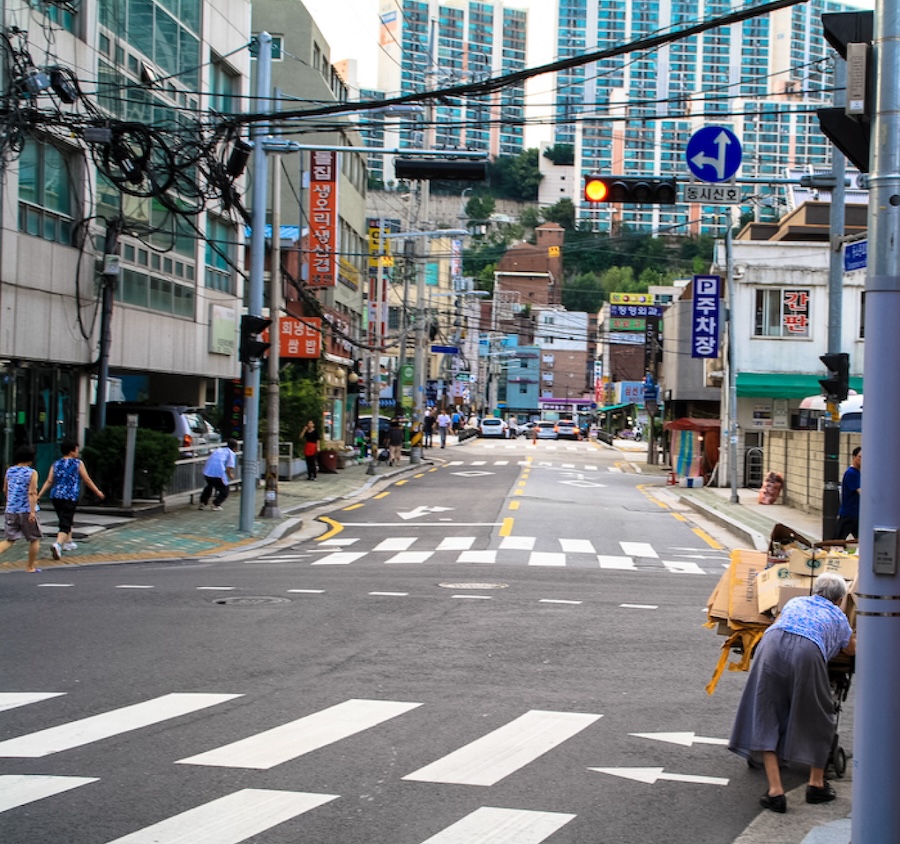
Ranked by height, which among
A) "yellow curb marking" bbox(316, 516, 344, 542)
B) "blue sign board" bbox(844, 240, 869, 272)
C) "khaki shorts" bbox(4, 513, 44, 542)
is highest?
"blue sign board" bbox(844, 240, 869, 272)

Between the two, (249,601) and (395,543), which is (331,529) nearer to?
(395,543)

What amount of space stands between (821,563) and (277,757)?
3.81 metres

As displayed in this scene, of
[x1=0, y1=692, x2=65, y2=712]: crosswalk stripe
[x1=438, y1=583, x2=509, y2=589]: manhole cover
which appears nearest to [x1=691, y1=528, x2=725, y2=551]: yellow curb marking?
[x1=438, y1=583, x2=509, y2=589]: manhole cover

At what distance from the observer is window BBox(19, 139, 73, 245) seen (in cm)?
2331

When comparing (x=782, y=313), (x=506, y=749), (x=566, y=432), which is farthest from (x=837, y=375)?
(x=566, y=432)

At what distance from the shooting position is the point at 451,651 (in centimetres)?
1098

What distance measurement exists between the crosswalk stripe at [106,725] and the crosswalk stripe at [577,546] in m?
12.2

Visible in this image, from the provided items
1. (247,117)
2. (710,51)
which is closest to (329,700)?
(247,117)

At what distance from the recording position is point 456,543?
2147cm

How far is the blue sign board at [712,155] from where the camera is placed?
1588 cm

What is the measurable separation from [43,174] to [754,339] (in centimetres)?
2663

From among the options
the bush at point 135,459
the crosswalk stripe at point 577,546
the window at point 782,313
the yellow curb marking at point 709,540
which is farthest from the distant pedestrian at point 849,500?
the window at point 782,313

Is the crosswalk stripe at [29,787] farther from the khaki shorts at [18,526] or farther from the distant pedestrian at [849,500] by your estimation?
the distant pedestrian at [849,500]

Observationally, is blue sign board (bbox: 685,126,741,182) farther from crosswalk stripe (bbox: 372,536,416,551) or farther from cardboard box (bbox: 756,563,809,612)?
cardboard box (bbox: 756,563,809,612)
